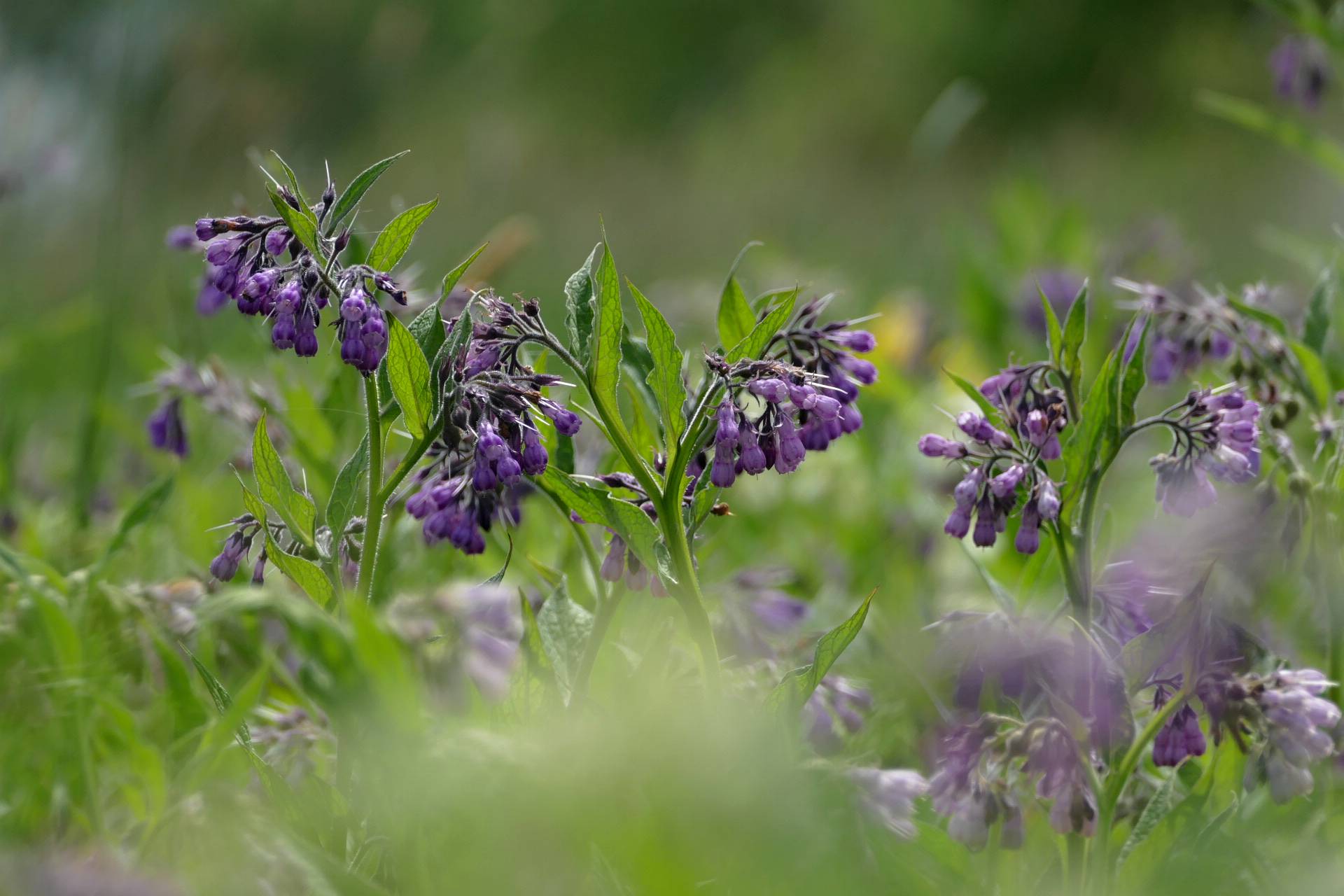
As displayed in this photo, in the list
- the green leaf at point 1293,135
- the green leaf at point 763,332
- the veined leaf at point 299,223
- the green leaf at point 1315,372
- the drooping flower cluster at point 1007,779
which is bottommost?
the drooping flower cluster at point 1007,779

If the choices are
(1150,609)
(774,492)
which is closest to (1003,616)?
(1150,609)

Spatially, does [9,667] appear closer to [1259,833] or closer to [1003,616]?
[1003,616]

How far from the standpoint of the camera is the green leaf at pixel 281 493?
155 cm

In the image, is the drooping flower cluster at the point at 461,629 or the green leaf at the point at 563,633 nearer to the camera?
the drooping flower cluster at the point at 461,629

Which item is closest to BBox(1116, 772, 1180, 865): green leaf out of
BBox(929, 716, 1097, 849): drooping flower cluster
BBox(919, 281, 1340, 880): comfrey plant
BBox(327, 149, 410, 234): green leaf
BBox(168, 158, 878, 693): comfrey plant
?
BBox(919, 281, 1340, 880): comfrey plant

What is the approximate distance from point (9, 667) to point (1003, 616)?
1.55m

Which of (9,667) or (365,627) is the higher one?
(365,627)

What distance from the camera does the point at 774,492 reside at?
4148mm

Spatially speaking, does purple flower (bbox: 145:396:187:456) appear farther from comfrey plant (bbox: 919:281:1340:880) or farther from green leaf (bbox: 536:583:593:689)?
comfrey plant (bbox: 919:281:1340:880)

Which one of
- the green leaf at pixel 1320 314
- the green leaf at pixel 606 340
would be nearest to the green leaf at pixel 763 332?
the green leaf at pixel 606 340

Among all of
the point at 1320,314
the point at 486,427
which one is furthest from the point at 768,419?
the point at 1320,314

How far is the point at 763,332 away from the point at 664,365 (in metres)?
0.12

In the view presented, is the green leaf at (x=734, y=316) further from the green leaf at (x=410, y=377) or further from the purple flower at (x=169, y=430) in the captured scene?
the purple flower at (x=169, y=430)

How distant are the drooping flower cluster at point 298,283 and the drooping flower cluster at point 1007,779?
0.83 meters
